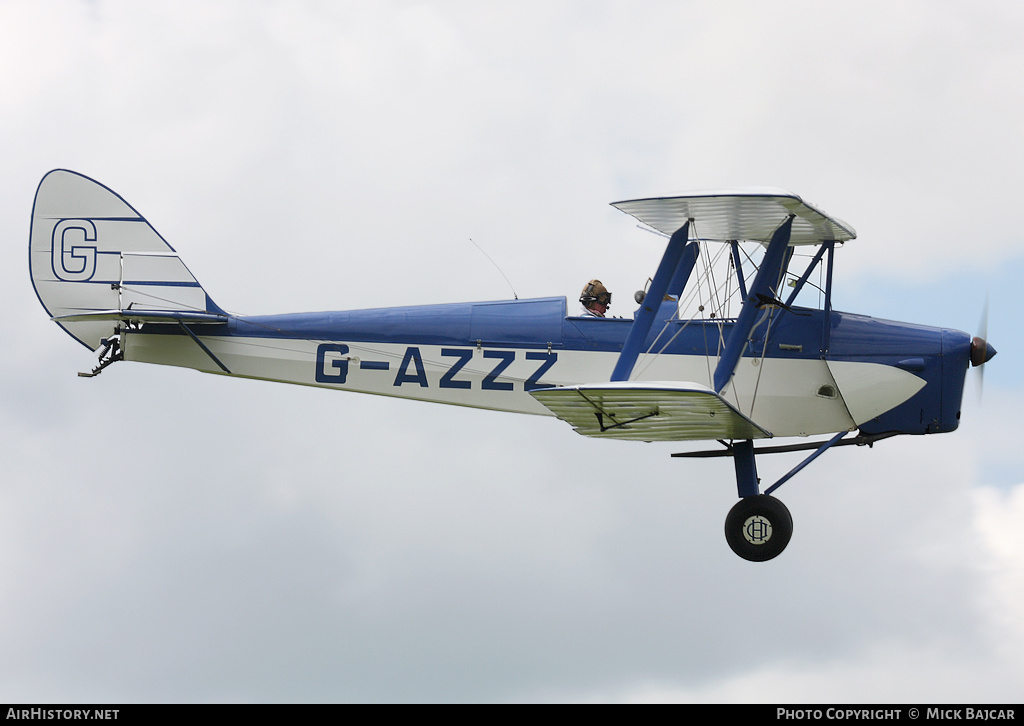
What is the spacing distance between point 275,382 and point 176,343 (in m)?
1.02

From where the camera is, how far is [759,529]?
11.2 metres

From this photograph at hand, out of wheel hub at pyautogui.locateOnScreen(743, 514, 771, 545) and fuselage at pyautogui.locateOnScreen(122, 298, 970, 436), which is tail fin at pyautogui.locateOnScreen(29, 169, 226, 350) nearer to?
fuselage at pyautogui.locateOnScreen(122, 298, 970, 436)

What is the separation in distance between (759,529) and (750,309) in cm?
192

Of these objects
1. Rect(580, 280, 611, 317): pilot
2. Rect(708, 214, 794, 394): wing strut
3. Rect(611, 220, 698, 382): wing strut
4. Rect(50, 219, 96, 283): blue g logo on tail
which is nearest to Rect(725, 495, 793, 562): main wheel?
Rect(708, 214, 794, 394): wing strut

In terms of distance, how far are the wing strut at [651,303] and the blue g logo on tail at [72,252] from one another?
526 centimetres

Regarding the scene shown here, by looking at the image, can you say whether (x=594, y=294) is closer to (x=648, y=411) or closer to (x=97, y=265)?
(x=648, y=411)

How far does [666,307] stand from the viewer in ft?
38.2

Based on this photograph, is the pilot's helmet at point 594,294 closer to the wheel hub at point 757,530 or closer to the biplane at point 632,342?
the biplane at point 632,342

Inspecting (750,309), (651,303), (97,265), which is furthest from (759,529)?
(97,265)
